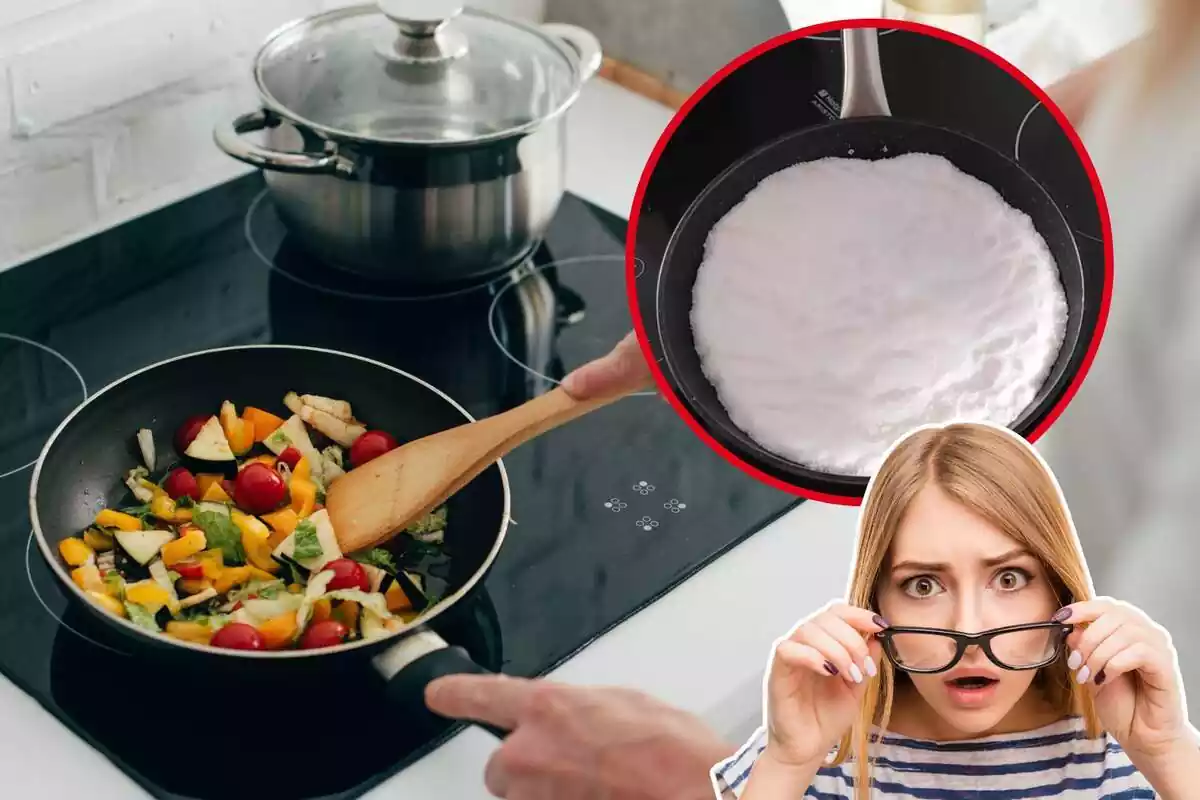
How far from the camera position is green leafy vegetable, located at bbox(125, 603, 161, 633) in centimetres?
65

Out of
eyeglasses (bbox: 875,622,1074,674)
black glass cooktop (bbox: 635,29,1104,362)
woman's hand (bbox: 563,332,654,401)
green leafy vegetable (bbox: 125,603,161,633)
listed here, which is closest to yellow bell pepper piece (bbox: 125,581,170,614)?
green leafy vegetable (bbox: 125,603,161,633)

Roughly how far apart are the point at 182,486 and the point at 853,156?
17.1 inches

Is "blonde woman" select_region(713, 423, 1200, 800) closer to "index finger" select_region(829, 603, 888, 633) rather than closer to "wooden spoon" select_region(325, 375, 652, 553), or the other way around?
"index finger" select_region(829, 603, 888, 633)

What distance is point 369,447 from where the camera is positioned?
0.78 m

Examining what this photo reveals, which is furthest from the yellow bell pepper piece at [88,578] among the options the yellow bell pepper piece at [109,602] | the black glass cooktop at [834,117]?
the black glass cooktop at [834,117]

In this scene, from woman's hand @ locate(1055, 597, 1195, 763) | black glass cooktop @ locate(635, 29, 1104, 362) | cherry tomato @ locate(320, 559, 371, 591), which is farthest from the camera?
cherry tomato @ locate(320, 559, 371, 591)

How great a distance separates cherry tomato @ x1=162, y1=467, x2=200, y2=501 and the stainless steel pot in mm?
206

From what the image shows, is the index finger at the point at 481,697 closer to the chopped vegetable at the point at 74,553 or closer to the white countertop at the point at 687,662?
the white countertop at the point at 687,662

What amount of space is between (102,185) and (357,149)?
0.27 m

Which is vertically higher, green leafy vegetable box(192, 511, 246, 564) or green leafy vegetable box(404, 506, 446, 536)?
green leafy vegetable box(192, 511, 246, 564)

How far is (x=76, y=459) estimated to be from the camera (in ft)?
2.46

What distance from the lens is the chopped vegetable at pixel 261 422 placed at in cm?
79

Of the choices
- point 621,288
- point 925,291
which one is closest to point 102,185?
point 621,288

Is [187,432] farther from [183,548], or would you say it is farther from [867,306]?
[867,306]
